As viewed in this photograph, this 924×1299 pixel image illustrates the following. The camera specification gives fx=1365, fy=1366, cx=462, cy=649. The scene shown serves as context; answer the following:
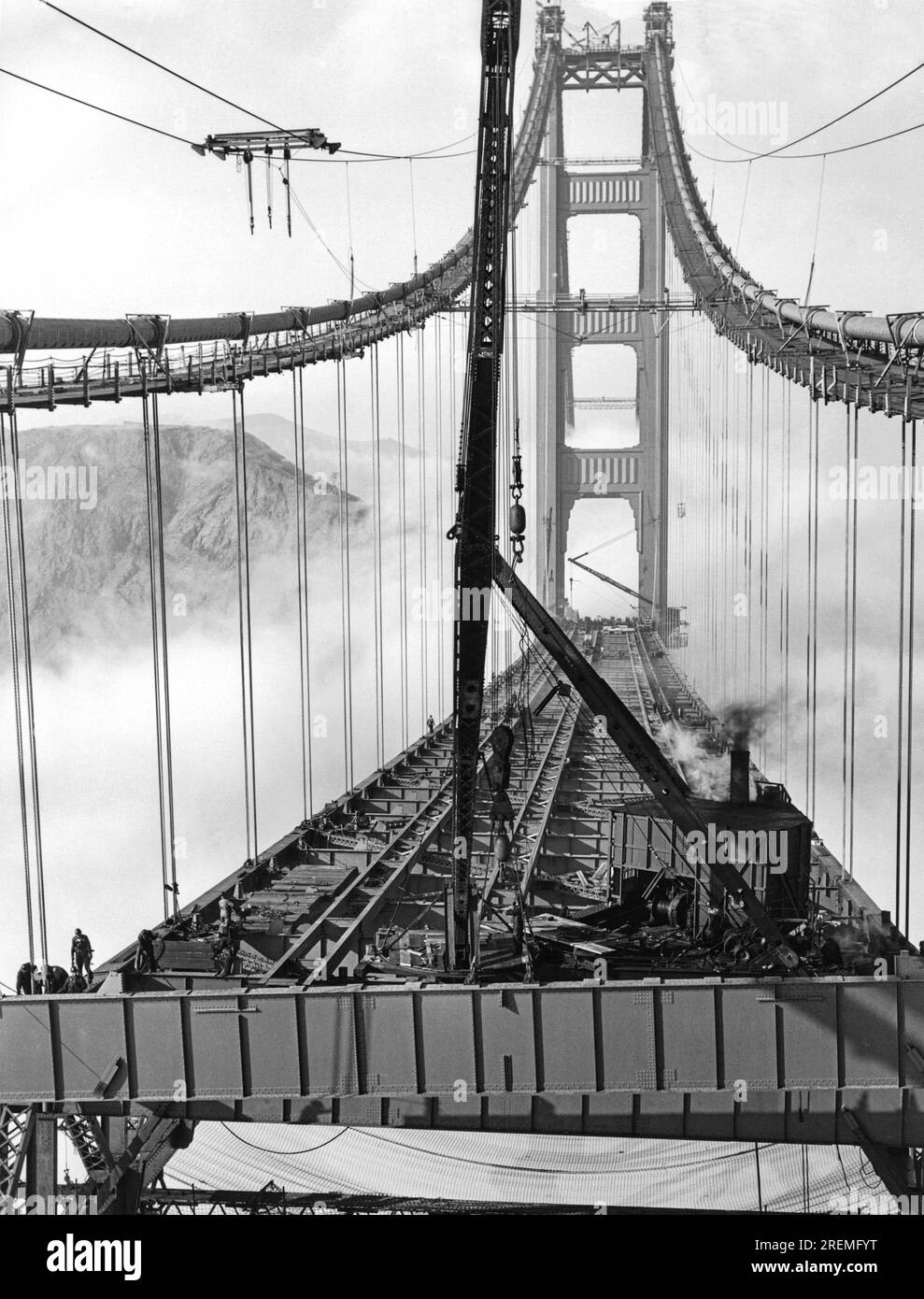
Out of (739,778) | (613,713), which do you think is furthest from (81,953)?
(739,778)

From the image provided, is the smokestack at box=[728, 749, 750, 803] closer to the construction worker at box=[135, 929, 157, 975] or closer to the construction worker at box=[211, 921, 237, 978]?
the construction worker at box=[211, 921, 237, 978]

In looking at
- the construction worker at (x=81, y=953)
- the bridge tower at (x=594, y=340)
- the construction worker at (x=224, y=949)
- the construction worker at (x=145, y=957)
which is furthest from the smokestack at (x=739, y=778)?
the bridge tower at (x=594, y=340)

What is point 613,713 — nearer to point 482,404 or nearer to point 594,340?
point 482,404

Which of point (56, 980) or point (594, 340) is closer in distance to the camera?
point (56, 980)

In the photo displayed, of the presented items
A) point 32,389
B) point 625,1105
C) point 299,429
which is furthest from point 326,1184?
point 299,429

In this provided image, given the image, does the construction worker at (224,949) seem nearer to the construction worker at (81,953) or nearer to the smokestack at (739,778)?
the construction worker at (81,953)
